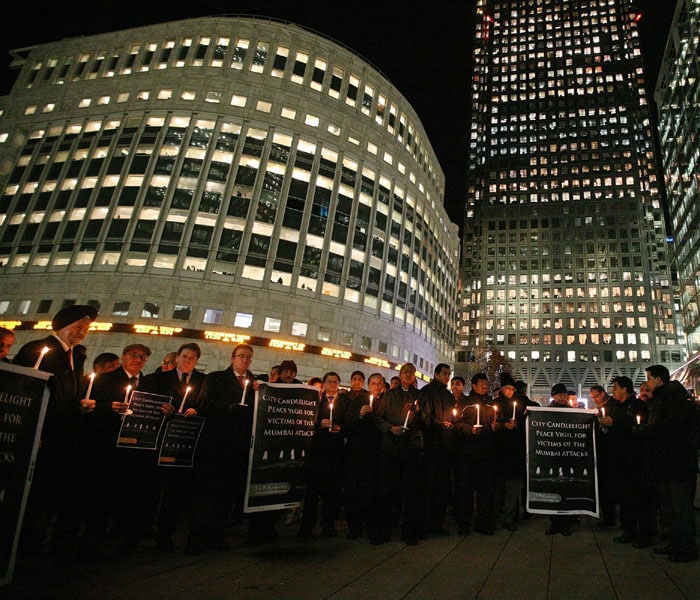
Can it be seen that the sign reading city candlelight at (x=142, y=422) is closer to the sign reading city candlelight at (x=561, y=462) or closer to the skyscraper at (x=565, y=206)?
the sign reading city candlelight at (x=561, y=462)

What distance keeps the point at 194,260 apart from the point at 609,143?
113 metres

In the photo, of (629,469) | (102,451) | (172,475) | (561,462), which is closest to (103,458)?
(102,451)

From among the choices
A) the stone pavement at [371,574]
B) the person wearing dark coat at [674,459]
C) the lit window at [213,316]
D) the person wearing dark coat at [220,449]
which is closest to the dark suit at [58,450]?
the stone pavement at [371,574]

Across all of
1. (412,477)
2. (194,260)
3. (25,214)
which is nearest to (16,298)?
(25,214)

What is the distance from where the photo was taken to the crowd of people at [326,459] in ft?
17.2

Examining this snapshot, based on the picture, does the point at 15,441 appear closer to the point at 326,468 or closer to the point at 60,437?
the point at 60,437

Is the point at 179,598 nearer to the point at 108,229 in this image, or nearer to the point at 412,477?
the point at 412,477

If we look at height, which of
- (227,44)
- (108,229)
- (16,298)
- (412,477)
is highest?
(227,44)

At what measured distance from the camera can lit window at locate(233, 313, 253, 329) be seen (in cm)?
3706

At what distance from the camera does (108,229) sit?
3809cm

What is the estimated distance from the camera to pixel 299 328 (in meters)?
39.4

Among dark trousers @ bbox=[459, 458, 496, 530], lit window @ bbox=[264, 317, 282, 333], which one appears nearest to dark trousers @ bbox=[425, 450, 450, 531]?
dark trousers @ bbox=[459, 458, 496, 530]

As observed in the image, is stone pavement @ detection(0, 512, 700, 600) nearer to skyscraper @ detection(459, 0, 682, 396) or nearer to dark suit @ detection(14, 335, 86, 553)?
dark suit @ detection(14, 335, 86, 553)

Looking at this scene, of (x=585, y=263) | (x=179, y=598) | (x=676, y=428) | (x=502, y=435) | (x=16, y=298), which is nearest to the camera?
(x=179, y=598)
